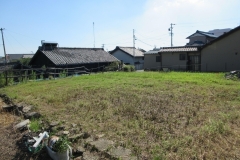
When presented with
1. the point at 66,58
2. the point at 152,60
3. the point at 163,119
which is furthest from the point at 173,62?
the point at 163,119

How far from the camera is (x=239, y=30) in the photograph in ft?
51.3

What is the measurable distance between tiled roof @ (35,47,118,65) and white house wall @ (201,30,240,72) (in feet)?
36.2

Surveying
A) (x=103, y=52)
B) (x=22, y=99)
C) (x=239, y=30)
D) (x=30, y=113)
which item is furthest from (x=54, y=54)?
(x=239, y=30)

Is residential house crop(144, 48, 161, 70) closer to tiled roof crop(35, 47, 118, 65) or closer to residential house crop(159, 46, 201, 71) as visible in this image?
residential house crop(159, 46, 201, 71)

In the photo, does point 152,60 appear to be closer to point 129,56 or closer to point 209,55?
point 129,56

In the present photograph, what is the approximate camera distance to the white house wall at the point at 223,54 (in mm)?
15977

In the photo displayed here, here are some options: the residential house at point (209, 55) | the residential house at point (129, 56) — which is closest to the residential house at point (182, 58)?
the residential house at point (209, 55)

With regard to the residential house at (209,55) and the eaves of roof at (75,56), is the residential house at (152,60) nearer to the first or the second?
the residential house at (209,55)

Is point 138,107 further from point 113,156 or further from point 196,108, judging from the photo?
point 113,156

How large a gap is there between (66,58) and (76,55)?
187cm

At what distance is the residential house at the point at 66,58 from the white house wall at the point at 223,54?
10.9 meters

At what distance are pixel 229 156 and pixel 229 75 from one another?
9.78 m

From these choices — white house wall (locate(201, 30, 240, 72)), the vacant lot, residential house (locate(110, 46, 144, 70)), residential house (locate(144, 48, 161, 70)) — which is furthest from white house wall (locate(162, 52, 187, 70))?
the vacant lot

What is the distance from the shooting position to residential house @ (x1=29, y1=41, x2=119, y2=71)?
59.7 ft
